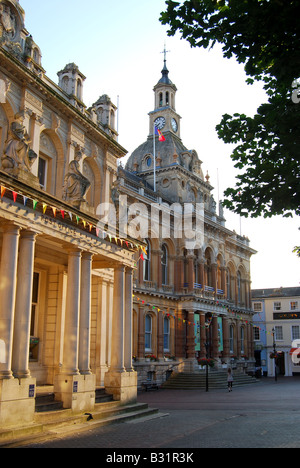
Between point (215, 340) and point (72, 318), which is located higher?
point (72, 318)

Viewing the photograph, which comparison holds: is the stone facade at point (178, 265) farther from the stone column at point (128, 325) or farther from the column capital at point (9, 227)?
the column capital at point (9, 227)

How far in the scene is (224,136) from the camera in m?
10.8

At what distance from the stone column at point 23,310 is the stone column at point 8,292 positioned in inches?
12.5

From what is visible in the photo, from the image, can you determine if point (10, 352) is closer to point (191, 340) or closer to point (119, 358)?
point (119, 358)

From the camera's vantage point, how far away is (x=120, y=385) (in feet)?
57.8

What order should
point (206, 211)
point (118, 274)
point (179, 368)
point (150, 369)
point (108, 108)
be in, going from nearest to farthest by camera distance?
point (118, 274) < point (108, 108) < point (150, 369) < point (179, 368) < point (206, 211)

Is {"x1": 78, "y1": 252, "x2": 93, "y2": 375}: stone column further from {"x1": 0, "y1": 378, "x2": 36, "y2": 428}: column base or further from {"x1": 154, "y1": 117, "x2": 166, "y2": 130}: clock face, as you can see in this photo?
{"x1": 154, "y1": 117, "x2": 166, "y2": 130}: clock face

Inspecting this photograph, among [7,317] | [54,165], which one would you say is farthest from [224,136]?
[54,165]

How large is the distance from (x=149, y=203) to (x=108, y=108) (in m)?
11.9

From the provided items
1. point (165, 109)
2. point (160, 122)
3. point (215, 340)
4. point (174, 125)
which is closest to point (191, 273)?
point (215, 340)

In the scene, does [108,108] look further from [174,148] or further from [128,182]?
[174,148]

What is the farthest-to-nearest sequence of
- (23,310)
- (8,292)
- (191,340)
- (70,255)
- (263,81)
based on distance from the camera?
(191,340) < (70,255) < (23,310) < (8,292) < (263,81)

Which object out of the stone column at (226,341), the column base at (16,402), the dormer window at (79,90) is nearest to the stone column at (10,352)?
the column base at (16,402)

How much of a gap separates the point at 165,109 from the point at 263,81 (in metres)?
36.8
